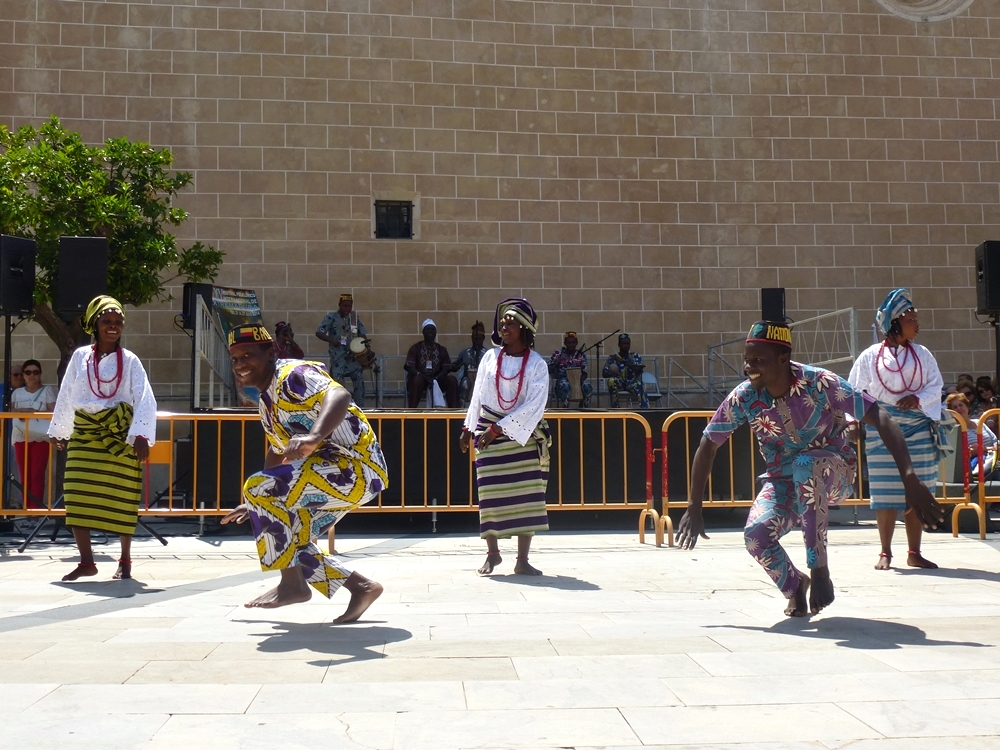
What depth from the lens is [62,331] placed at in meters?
11.8

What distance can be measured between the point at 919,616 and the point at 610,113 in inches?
473

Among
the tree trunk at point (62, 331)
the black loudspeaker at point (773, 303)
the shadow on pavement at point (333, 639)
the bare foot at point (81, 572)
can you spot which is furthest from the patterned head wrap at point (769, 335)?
the black loudspeaker at point (773, 303)

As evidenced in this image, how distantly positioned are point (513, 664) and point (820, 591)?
1.62m

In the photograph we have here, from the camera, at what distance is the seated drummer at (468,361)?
13844 millimetres

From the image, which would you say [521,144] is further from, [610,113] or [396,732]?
[396,732]

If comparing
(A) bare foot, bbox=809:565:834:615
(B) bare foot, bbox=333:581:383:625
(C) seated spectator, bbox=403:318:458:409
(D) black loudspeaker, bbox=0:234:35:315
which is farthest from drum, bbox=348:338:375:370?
(A) bare foot, bbox=809:565:834:615

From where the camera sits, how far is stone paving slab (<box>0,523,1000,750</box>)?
9.05 ft

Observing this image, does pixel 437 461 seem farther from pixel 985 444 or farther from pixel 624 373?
pixel 985 444

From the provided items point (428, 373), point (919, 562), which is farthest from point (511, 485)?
point (428, 373)

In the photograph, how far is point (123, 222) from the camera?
38.3ft

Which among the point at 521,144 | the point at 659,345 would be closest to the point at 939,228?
the point at 659,345

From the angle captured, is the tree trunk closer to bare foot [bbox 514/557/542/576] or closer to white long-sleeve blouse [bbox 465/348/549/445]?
white long-sleeve blouse [bbox 465/348/549/445]

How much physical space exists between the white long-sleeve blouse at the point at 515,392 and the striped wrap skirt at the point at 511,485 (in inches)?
3.7

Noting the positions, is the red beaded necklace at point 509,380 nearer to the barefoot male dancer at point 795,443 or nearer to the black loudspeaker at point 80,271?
the barefoot male dancer at point 795,443
